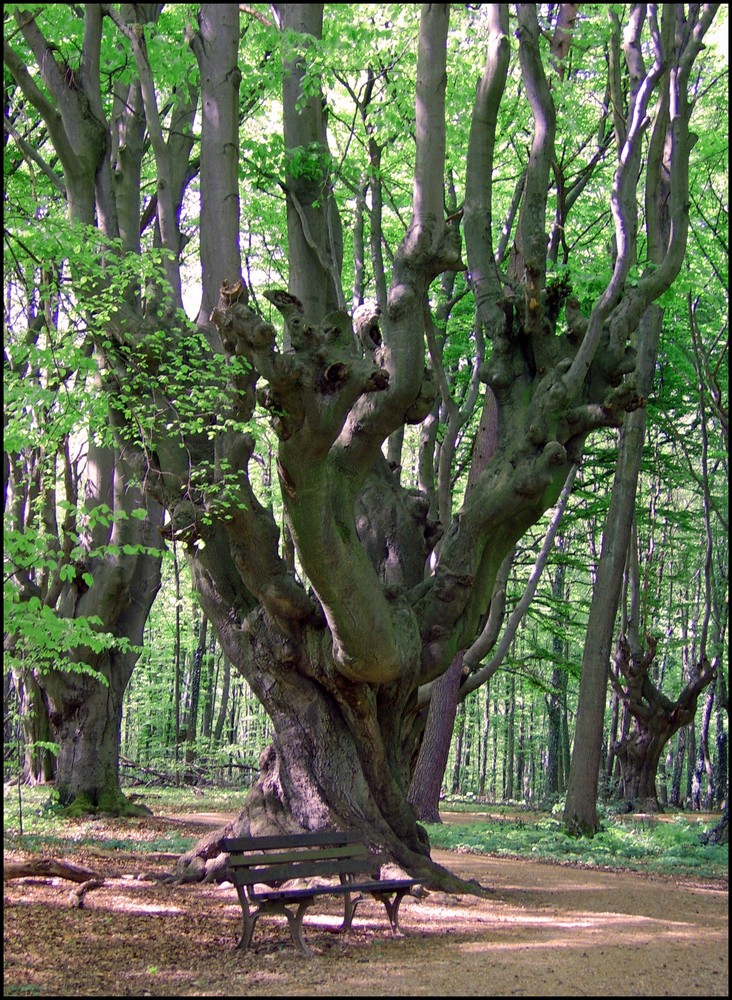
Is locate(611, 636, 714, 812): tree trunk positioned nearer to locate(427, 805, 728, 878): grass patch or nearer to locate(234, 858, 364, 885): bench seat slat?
locate(427, 805, 728, 878): grass patch

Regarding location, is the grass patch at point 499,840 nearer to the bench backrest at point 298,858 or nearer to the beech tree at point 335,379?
the beech tree at point 335,379

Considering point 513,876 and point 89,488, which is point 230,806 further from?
point 513,876

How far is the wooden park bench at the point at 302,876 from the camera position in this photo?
20.0 ft

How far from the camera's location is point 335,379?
6.41 m

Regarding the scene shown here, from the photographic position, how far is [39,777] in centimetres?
1472

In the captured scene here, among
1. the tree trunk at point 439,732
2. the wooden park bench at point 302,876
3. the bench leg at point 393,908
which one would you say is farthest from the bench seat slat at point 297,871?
the tree trunk at point 439,732

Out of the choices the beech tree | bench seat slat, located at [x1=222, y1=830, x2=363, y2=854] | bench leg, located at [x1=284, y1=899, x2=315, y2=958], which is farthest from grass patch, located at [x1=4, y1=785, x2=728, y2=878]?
bench leg, located at [x1=284, y1=899, x2=315, y2=958]

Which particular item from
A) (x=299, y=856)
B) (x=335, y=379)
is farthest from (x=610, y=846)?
(x=335, y=379)

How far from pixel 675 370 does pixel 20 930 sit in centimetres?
1513

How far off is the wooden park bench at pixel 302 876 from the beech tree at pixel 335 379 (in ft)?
2.79

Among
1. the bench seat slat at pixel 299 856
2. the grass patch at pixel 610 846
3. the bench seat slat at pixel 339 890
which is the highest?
the bench seat slat at pixel 299 856

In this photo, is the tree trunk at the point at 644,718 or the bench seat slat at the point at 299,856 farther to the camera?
the tree trunk at the point at 644,718

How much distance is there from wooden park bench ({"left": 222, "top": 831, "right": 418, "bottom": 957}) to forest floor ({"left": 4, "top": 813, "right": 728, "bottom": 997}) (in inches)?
7.9

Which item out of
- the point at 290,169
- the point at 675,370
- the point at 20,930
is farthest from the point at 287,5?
the point at 675,370
